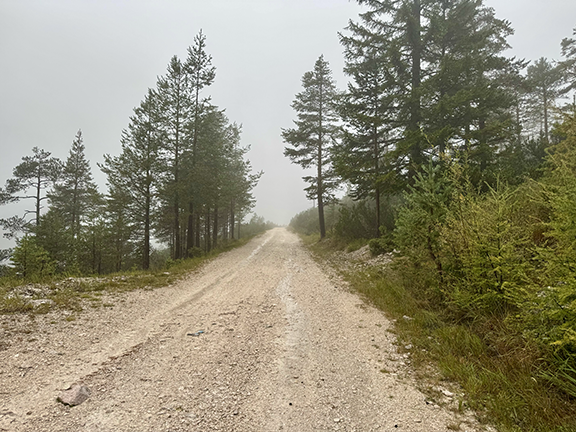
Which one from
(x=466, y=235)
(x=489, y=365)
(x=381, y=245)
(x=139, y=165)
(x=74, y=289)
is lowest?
(x=489, y=365)

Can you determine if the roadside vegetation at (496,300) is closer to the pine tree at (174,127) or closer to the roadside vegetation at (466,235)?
the roadside vegetation at (466,235)

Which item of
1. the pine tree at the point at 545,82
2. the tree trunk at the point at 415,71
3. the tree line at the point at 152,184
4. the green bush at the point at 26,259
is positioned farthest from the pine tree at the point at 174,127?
the pine tree at the point at 545,82

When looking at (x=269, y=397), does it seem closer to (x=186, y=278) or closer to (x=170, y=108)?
(x=186, y=278)

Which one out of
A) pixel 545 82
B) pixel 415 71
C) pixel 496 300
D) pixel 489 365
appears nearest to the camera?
pixel 489 365

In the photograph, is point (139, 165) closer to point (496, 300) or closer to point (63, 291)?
point (63, 291)

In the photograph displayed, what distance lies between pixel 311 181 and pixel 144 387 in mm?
20216

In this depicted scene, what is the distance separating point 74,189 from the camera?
25516 millimetres

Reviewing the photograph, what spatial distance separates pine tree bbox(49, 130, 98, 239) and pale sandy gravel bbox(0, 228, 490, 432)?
25884 mm

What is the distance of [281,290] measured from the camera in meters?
8.24

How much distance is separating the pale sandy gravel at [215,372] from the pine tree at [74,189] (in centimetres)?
2588

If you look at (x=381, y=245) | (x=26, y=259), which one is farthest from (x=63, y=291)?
(x=381, y=245)

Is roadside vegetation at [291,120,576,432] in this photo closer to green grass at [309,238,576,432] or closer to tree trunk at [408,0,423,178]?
green grass at [309,238,576,432]

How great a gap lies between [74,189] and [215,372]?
1234 inches

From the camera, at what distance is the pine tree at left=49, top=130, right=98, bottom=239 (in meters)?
25.0
